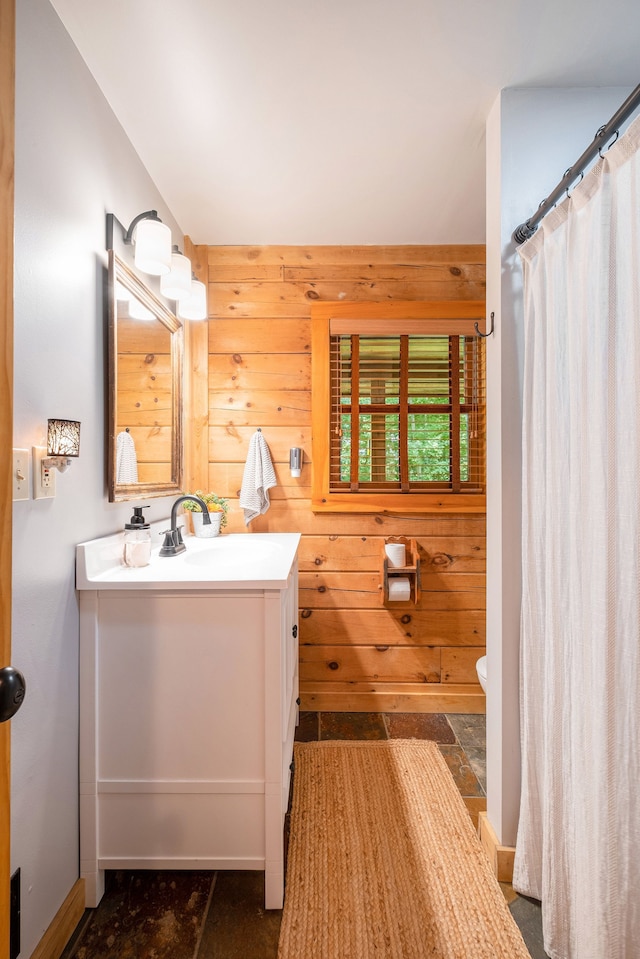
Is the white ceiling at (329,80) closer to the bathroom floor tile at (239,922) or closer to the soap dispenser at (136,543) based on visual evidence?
the soap dispenser at (136,543)

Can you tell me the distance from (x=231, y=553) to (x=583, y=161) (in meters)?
1.67

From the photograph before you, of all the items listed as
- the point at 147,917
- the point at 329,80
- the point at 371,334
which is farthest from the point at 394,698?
the point at 329,80

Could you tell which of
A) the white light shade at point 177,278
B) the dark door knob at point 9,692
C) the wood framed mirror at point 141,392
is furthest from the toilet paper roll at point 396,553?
the dark door knob at point 9,692

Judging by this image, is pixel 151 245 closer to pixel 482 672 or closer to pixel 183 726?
pixel 183 726

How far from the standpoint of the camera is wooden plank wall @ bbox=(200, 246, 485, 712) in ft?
7.69

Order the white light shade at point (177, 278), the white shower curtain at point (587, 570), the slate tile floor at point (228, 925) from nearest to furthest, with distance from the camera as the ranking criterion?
the white shower curtain at point (587, 570) → the slate tile floor at point (228, 925) → the white light shade at point (177, 278)

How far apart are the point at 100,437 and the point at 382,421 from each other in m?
1.36

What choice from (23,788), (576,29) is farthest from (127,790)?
(576,29)

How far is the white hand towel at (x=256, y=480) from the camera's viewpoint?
7.42 ft

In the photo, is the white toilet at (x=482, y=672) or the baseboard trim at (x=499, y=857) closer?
the baseboard trim at (x=499, y=857)

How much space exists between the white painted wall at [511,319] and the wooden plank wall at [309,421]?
940 millimetres

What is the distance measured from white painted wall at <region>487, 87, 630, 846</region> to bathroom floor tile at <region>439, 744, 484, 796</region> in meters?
0.35

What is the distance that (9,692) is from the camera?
1.77 feet

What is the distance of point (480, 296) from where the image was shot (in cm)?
236
